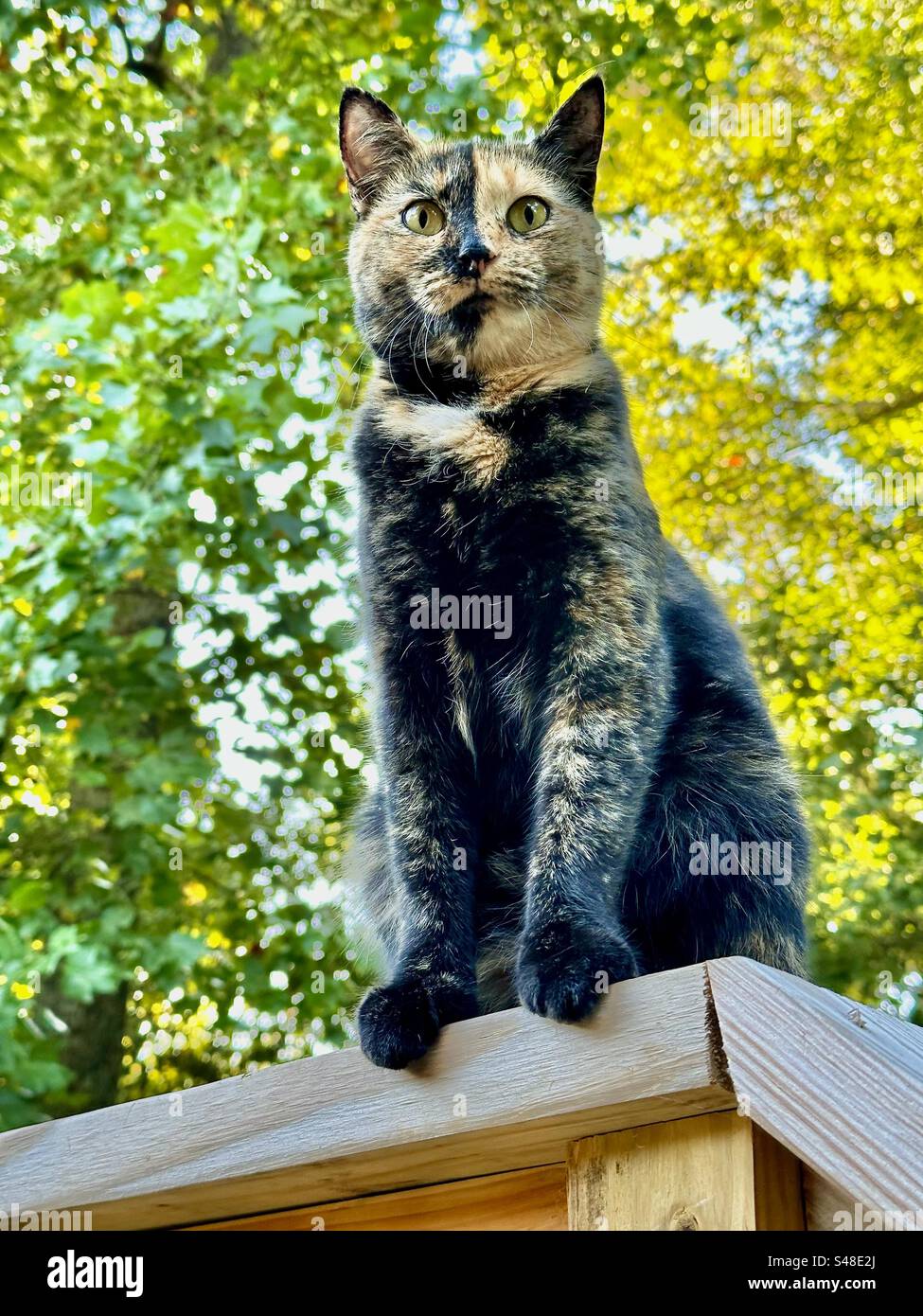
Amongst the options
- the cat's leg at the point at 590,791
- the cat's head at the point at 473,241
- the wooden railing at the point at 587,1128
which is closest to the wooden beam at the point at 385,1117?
the wooden railing at the point at 587,1128

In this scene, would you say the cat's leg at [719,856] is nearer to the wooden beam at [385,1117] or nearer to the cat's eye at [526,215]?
the wooden beam at [385,1117]

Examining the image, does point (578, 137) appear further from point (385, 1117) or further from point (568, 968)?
point (385, 1117)

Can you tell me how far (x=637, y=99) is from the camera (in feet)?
16.7

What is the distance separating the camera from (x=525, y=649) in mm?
1726

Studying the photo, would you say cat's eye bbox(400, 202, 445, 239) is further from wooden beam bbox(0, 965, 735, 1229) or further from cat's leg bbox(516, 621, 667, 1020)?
wooden beam bbox(0, 965, 735, 1229)

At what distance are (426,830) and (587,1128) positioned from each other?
56 centimetres

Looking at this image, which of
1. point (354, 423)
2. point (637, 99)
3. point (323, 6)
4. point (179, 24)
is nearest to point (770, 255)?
point (637, 99)

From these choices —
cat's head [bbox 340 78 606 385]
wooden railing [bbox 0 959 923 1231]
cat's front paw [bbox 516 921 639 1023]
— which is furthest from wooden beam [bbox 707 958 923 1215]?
cat's head [bbox 340 78 606 385]

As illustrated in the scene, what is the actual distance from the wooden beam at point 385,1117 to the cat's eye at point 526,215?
3.86 ft

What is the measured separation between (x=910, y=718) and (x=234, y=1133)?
160 inches

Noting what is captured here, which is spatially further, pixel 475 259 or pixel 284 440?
pixel 284 440

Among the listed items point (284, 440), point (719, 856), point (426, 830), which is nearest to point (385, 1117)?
point (426, 830)

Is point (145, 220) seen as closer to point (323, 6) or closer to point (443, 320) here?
point (323, 6)

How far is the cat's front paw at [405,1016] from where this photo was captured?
4.45ft
